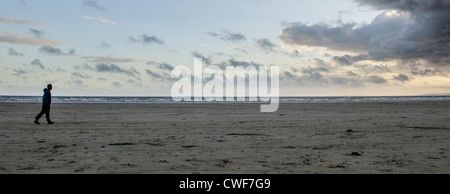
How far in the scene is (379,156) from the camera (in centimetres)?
712

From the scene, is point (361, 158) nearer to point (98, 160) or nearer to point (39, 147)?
point (98, 160)

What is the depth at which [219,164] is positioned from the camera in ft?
20.8

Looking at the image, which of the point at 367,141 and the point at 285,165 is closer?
the point at 285,165

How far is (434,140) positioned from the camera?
9.35m
